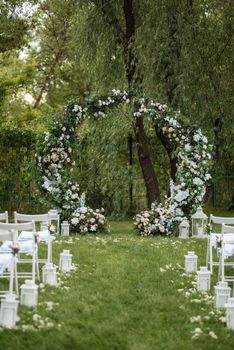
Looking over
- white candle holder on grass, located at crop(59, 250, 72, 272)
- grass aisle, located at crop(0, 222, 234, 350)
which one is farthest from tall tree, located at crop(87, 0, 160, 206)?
white candle holder on grass, located at crop(59, 250, 72, 272)

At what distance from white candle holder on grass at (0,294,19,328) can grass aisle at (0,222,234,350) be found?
10 centimetres

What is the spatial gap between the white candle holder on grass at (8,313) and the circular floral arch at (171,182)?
753 cm

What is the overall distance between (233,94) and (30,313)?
34.1 ft

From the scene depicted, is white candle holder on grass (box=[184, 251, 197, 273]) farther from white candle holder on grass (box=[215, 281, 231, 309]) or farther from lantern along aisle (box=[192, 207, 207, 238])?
lantern along aisle (box=[192, 207, 207, 238])

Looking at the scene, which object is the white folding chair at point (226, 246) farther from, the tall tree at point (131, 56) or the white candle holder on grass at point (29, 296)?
the tall tree at point (131, 56)

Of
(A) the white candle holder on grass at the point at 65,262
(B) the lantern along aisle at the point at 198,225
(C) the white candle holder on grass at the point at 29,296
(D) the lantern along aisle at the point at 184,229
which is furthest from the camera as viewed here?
(D) the lantern along aisle at the point at 184,229

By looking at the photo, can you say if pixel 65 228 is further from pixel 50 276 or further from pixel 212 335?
pixel 212 335

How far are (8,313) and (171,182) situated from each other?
8359mm

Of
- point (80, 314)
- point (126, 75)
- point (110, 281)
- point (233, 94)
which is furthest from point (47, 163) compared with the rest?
point (80, 314)

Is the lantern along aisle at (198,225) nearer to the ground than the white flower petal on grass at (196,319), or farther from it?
farther from it

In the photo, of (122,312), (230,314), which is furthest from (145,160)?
(230,314)

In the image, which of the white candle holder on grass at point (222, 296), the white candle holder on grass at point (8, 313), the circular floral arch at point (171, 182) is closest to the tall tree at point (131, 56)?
the circular floral arch at point (171, 182)

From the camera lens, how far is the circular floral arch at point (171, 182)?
1370cm

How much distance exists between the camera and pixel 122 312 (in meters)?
6.83
